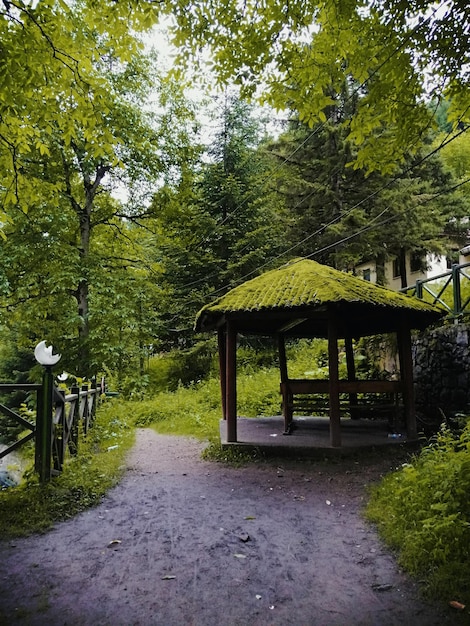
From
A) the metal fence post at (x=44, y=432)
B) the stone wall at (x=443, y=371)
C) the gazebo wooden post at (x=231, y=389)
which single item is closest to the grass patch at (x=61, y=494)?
the metal fence post at (x=44, y=432)

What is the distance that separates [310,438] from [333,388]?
139 cm

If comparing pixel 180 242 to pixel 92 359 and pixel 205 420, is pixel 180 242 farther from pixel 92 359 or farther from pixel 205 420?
pixel 205 420

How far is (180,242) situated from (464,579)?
47.3ft

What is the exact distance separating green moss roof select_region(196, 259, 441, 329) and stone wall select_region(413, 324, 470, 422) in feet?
4.33

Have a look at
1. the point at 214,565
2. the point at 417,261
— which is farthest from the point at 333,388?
the point at 417,261

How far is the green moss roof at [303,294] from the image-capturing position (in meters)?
7.96

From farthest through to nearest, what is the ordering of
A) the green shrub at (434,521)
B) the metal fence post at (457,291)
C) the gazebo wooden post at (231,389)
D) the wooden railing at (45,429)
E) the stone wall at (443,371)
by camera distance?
the metal fence post at (457,291), the stone wall at (443,371), the gazebo wooden post at (231,389), the wooden railing at (45,429), the green shrub at (434,521)

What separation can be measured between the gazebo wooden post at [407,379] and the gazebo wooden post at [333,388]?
1.64 m

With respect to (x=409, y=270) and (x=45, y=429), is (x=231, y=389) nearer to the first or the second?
(x=45, y=429)

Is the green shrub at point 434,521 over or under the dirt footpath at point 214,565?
over

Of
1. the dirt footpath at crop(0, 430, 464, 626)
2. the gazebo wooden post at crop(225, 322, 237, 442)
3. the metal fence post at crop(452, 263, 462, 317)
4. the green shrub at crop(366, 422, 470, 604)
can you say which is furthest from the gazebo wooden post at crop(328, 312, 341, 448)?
the metal fence post at crop(452, 263, 462, 317)

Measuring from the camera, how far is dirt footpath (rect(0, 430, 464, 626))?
3074mm

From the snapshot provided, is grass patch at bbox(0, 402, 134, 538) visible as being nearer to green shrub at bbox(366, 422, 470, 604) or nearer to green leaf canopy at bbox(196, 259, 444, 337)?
green leaf canopy at bbox(196, 259, 444, 337)

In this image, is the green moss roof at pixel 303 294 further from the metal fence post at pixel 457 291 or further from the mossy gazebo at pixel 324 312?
the metal fence post at pixel 457 291
